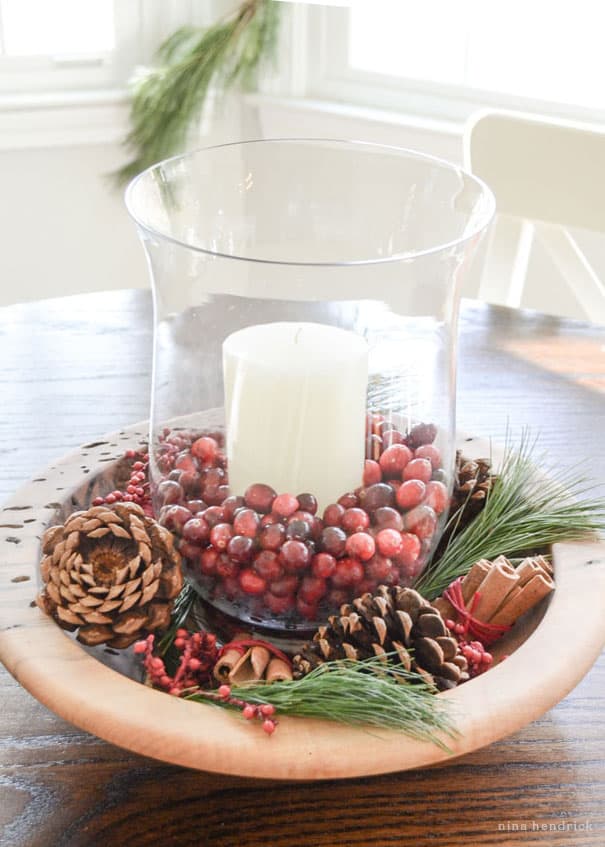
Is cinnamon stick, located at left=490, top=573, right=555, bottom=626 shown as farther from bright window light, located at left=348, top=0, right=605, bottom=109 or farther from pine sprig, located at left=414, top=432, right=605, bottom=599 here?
bright window light, located at left=348, top=0, right=605, bottom=109

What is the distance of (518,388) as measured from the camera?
876mm

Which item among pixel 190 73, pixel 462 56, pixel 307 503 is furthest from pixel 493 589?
pixel 462 56

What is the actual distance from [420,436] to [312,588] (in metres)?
0.10

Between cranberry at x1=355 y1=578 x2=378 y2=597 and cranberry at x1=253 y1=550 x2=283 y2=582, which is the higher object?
cranberry at x1=253 y1=550 x2=283 y2=582

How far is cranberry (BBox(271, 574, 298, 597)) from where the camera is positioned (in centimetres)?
49

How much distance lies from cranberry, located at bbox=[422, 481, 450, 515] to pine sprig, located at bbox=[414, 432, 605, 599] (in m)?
0.05

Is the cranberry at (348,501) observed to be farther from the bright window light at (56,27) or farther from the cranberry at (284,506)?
the bright window light at (56,27)

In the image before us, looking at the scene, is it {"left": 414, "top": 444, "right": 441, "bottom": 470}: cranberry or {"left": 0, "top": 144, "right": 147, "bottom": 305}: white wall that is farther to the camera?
{"left": 0, "top": 144, "right": 147, "bottom": 305}: white wall

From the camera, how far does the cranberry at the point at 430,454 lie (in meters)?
0.53

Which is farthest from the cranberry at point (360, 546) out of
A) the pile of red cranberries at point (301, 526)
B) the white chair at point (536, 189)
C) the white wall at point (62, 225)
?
the white wall at point (62, 225)

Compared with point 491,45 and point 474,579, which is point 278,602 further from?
point 491,45

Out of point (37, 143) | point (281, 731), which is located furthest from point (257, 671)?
point (37, 143)

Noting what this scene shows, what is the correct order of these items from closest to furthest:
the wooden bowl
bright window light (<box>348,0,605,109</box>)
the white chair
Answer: the wooden bowl, the white chair, bright window light (<box>348,0,605,109</box>)

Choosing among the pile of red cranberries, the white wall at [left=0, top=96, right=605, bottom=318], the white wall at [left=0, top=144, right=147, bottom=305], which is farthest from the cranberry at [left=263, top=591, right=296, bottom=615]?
the white wall at [left=0, top=144, right=147, bottom=305]
